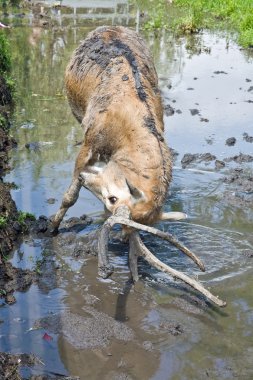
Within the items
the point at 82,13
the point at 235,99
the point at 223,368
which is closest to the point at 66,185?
the point at 223,368

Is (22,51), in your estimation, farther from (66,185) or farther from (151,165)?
(151,165)

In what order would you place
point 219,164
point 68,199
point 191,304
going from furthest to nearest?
point 219,164, point 68,199, point 191,304

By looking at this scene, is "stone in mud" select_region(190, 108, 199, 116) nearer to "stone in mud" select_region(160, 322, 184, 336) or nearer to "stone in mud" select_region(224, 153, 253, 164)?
"stone in mud" select_region(224, 153, 253, 164)

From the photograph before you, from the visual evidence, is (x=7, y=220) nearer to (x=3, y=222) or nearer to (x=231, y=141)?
(x=3, y=222)

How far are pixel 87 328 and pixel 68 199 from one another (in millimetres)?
1874

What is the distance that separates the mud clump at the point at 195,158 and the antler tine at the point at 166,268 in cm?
365

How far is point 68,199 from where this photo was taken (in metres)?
6.79

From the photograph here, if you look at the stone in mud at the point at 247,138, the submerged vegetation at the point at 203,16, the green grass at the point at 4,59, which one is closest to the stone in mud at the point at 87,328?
the stone in mud at the point at 247,138

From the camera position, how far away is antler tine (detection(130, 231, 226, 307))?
4840 millimetres

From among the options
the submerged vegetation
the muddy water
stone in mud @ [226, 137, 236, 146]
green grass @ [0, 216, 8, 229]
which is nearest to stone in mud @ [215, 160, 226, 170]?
the muddy water

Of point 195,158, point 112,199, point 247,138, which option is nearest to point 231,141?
point 247,138

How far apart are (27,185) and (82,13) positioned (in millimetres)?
14341

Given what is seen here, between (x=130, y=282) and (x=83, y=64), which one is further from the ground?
(x=83, y=64)

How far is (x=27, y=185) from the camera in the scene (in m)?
8.04
